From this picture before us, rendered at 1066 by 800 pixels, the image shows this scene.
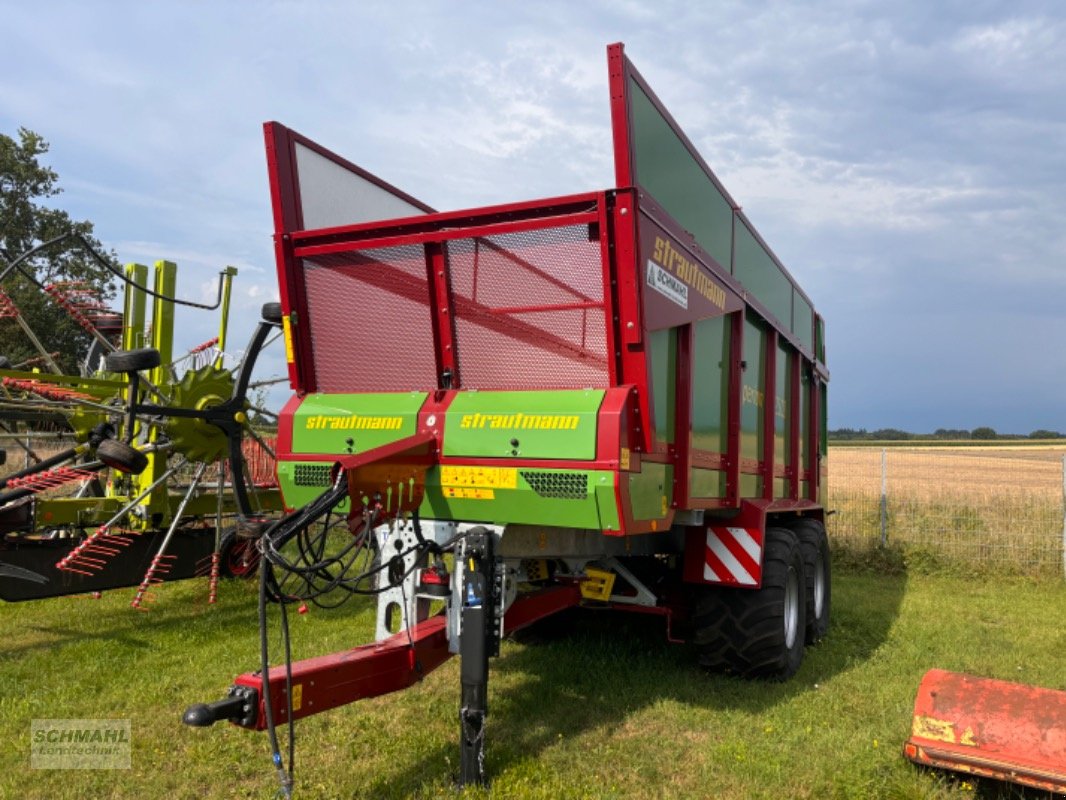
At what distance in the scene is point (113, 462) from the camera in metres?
4.14

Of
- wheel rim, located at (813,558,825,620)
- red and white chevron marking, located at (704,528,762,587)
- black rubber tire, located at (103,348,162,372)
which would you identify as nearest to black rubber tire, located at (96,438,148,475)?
black rubber tire, located at (103,348,162,372)

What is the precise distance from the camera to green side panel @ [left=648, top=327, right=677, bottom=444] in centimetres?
390

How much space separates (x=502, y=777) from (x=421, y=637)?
2.24ft

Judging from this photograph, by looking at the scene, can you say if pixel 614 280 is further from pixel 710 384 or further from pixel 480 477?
pixel 710 384

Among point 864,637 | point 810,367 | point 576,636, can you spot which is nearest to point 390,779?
point 576,636

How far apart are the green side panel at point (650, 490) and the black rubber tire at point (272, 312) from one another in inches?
96.5

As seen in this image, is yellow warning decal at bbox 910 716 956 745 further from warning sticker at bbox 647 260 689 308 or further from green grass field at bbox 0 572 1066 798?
warning sticker at bbox 647 260 689 308

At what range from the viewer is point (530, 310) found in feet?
13.5

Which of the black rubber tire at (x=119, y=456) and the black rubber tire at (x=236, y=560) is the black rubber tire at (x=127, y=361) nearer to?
the black rubber tire at (x=119, y=456)

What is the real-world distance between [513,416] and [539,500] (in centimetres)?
42

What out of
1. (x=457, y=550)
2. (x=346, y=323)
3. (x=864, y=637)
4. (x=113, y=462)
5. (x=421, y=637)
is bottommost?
(x=864, y=637)

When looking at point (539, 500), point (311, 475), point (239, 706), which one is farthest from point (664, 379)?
point (239, 706)

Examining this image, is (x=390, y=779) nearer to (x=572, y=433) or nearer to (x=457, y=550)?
(x=457, y=550)

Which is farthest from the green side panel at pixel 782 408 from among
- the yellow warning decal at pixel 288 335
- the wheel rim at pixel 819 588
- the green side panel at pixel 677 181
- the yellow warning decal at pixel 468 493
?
the yellow warning decal at pixel 288 335
